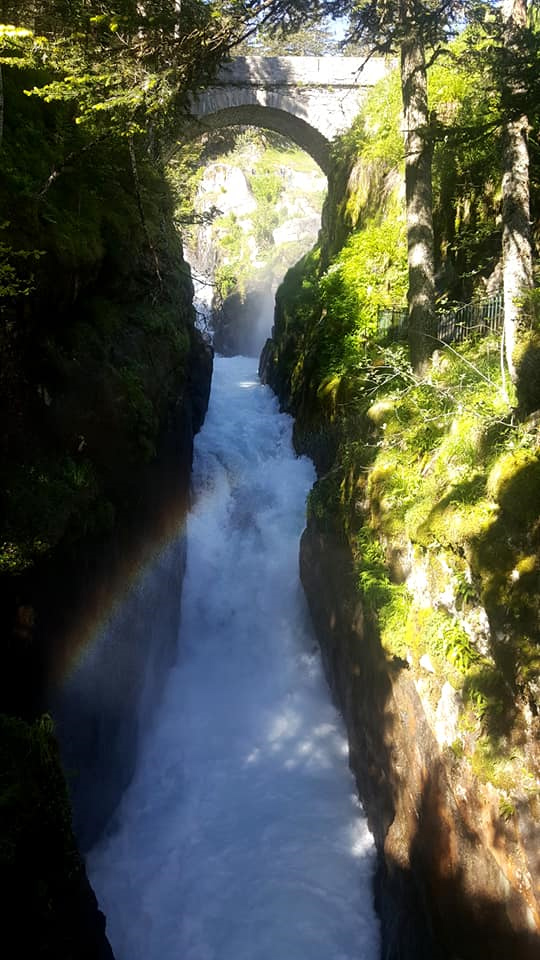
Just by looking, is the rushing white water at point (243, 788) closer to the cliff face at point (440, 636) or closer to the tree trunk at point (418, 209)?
the cliff face at point (440, 636)

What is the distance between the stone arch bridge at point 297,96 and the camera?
63.7ft

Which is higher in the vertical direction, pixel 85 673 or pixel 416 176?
pixel 416 176

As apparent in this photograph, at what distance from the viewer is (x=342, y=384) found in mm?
11180

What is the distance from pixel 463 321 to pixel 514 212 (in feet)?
7.96

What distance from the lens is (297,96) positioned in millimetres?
20000

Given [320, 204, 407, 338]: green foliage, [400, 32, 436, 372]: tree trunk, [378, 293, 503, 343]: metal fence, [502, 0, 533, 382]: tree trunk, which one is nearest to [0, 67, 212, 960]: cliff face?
[320, 204, 407, 338]: green foliage

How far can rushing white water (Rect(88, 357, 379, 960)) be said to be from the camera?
7.57 meters

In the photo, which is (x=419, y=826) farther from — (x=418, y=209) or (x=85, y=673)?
(x=418, y=209)

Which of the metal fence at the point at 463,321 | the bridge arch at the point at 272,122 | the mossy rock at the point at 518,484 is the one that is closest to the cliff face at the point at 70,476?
the metal fence at the point at 463,321

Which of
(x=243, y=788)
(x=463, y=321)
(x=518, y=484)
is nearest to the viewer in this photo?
(x=518, y=484)

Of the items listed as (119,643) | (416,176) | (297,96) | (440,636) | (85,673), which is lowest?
(85,673)

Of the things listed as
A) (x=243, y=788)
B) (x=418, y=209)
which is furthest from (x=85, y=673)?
(x=418, y=209)

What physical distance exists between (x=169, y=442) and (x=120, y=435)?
2968 millimetres

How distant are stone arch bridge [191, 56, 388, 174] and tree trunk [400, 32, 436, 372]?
12326 mm
